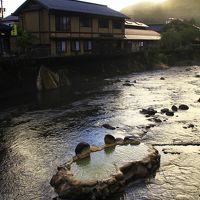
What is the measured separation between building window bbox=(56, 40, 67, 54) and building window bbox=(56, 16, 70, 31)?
5.17 ft

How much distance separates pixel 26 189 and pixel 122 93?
23.1 metres

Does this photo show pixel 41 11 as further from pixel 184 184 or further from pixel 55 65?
pixel 184 184

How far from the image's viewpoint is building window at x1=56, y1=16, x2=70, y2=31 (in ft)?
137

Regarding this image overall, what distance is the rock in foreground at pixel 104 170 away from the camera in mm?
13203

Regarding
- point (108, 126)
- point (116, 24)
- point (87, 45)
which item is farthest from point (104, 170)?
point (116, 24)

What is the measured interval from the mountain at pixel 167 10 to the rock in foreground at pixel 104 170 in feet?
490

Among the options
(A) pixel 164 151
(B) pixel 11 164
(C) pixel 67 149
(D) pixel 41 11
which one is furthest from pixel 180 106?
(D) pixel 41 11

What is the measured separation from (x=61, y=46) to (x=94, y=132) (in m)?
22.9

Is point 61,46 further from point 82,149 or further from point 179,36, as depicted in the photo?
point 179,36

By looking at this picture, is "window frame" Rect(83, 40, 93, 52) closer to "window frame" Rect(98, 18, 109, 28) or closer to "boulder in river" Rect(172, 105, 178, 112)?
"window frame" Rect(98, 18, 109, 28)

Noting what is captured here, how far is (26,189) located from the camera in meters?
14.1

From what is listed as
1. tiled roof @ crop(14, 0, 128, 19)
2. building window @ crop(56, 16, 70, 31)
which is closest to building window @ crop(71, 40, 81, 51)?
building window @ crop(56, 16, 70, 31)

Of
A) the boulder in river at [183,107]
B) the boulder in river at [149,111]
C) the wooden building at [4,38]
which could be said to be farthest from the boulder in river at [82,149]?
the wooden building at [4,38]

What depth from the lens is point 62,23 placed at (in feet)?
139
